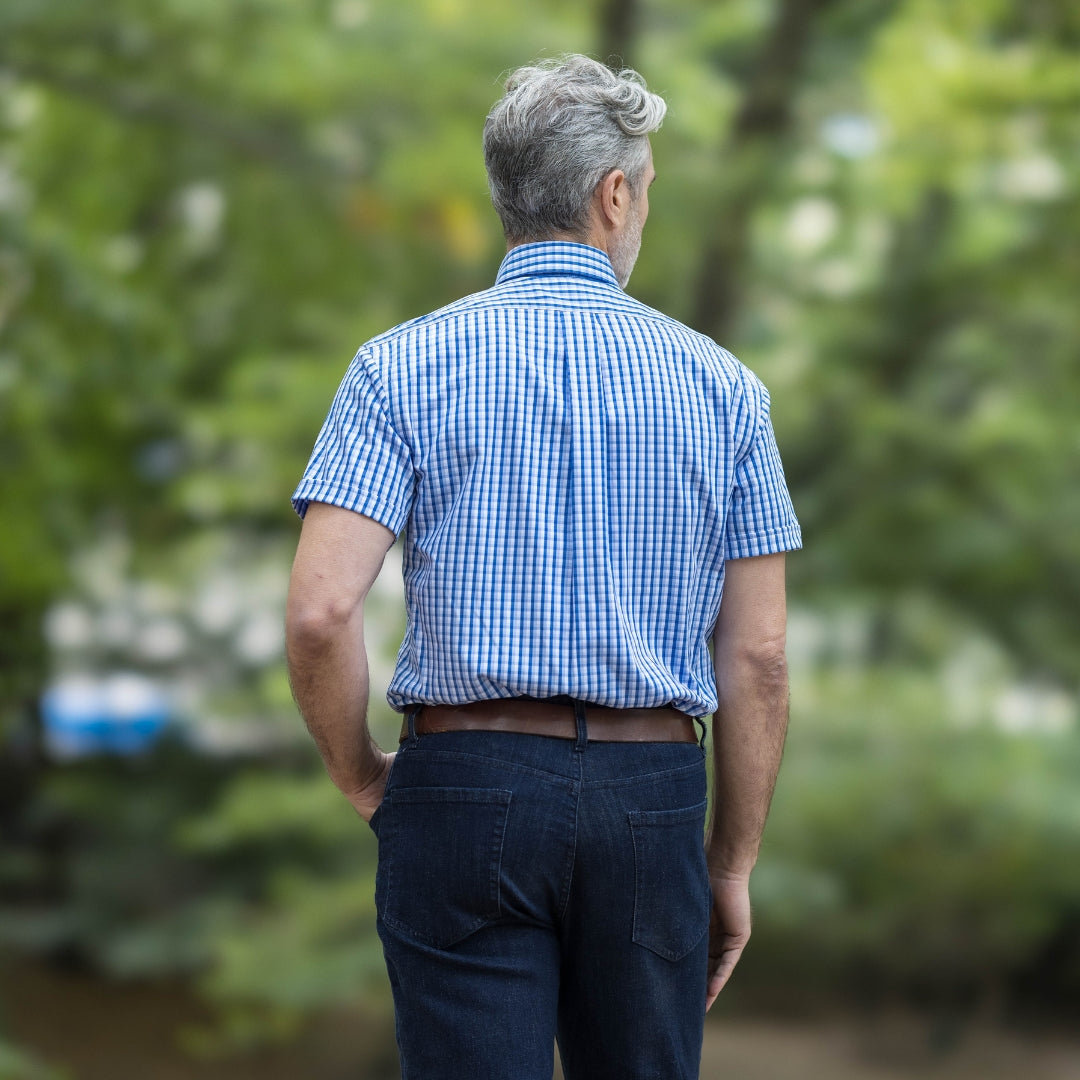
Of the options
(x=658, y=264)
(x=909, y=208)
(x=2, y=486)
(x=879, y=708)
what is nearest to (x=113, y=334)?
(x=2, y=486)

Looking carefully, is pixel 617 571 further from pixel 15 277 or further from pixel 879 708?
pixel 879 708

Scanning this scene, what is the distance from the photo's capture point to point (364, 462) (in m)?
1.31

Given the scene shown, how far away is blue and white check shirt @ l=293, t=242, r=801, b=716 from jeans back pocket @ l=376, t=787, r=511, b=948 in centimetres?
10

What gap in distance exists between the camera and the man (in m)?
1.29

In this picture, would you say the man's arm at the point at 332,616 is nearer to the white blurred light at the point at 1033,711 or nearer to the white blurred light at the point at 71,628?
the white blurred light at the point at 1033,711

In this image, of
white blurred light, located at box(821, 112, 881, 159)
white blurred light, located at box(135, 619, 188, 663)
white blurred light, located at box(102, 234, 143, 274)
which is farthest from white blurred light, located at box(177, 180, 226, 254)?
white blurred light, located at box(821, 112, 881, 159)

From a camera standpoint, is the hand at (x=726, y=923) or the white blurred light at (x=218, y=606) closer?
the hand at (x=726, y=923)

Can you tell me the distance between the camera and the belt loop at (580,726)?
130cm

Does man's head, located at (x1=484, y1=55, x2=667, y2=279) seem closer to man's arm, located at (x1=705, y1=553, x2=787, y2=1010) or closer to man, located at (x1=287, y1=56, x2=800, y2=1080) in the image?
man, located at (x1=287, y1=56, x2=800, y2=1080)

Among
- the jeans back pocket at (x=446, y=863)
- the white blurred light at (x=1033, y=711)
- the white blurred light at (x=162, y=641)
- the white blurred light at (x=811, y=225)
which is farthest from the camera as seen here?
the white blurred light at (x=162, y=641)

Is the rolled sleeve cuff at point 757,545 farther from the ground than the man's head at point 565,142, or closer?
closer

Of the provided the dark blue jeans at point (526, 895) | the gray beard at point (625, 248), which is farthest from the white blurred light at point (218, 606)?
the dark blue jeans at point (526, 895)

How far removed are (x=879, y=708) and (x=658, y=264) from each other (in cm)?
232

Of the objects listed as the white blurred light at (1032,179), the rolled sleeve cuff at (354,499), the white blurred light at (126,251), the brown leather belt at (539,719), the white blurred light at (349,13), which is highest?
the white blurred light at (349,13)
